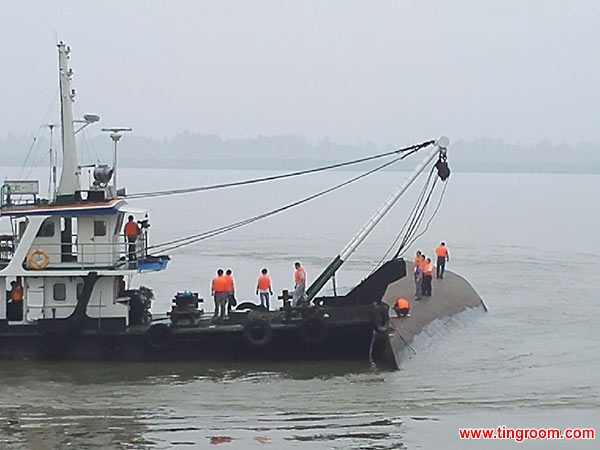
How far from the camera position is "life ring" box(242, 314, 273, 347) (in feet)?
70.0

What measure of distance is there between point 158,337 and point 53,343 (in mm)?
2080

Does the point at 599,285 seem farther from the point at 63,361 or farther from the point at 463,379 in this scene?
the point at 63,361

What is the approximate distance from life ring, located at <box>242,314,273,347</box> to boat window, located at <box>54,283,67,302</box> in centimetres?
374

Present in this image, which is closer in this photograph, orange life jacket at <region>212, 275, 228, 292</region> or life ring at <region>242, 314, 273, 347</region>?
life ring at <region>242, 314, 273, 347</region>

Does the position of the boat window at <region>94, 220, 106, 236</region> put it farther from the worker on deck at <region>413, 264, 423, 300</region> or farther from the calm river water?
the worker on deck at <region>413, 264, 423, 300</region>

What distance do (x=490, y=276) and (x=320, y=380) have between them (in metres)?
22.0

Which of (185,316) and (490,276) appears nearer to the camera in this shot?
(185,316)

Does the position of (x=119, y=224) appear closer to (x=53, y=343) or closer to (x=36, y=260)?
(x=36, y=260)

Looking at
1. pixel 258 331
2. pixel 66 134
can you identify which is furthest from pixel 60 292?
pixel 258 331

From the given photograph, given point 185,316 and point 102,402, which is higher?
point 185,316

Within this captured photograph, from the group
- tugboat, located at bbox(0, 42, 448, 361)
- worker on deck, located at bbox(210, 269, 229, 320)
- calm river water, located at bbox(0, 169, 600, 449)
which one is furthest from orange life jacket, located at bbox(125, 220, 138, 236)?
calm river water, located at bbox(0, 169, 600, 449)

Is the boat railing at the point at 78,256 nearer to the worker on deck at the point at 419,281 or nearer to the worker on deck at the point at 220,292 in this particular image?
the worker on deck at the point at 220,292

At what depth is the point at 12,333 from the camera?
70.9ft

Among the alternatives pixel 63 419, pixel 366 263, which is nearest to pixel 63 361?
pixel 63 419
